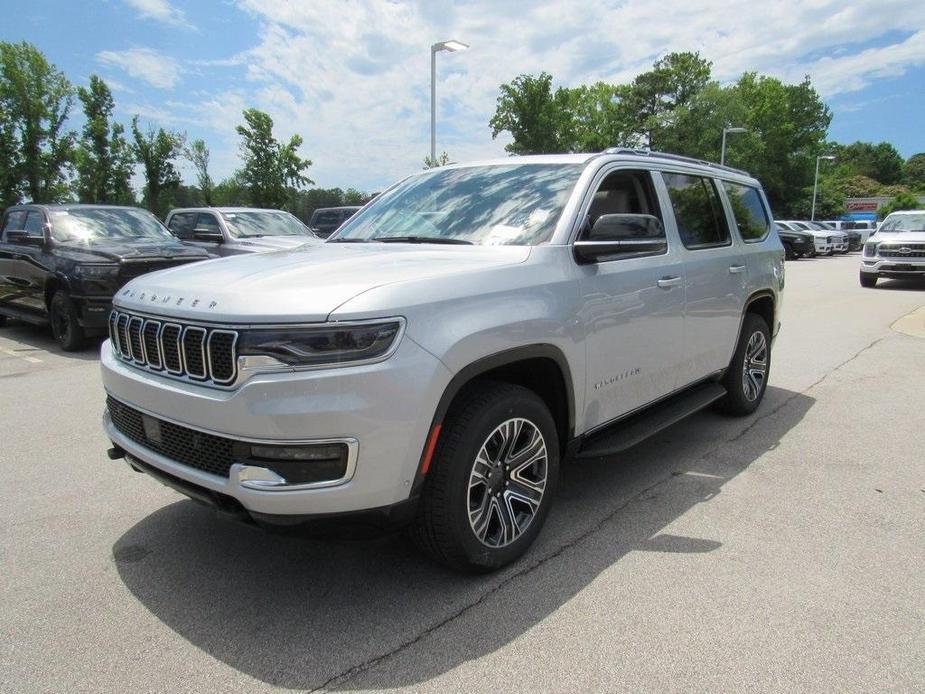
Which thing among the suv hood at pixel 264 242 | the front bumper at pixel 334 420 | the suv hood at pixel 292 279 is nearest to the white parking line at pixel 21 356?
the suv hood at pixel 264 242

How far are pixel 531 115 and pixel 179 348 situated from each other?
1452 inches

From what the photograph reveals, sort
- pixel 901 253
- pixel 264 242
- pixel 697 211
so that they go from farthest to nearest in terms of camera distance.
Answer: pixel 901 253, pixel 264 242, pixel 697 211

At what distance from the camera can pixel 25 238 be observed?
8.88m

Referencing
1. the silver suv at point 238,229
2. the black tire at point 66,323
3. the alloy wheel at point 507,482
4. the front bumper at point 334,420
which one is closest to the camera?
the front bumper at point 334,420

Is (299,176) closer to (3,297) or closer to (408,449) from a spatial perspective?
(3,297)

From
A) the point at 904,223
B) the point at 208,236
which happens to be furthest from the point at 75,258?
the point at 904,223

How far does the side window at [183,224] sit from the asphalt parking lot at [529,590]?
8.75 meters

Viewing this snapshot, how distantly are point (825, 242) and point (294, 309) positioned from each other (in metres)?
38.0

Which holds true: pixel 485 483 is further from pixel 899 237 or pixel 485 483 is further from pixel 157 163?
pixel 157 163

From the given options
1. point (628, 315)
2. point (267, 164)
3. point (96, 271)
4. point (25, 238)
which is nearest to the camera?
point (628, 315)

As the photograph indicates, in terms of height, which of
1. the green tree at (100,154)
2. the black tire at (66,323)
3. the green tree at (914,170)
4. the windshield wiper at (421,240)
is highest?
the green tree at (914,170)

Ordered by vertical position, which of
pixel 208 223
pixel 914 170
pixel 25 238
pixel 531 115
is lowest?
pixel 25 238

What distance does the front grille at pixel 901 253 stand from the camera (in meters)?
15.8

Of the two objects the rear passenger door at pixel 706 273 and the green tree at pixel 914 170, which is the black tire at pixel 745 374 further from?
the green tree at pixel 914 170
